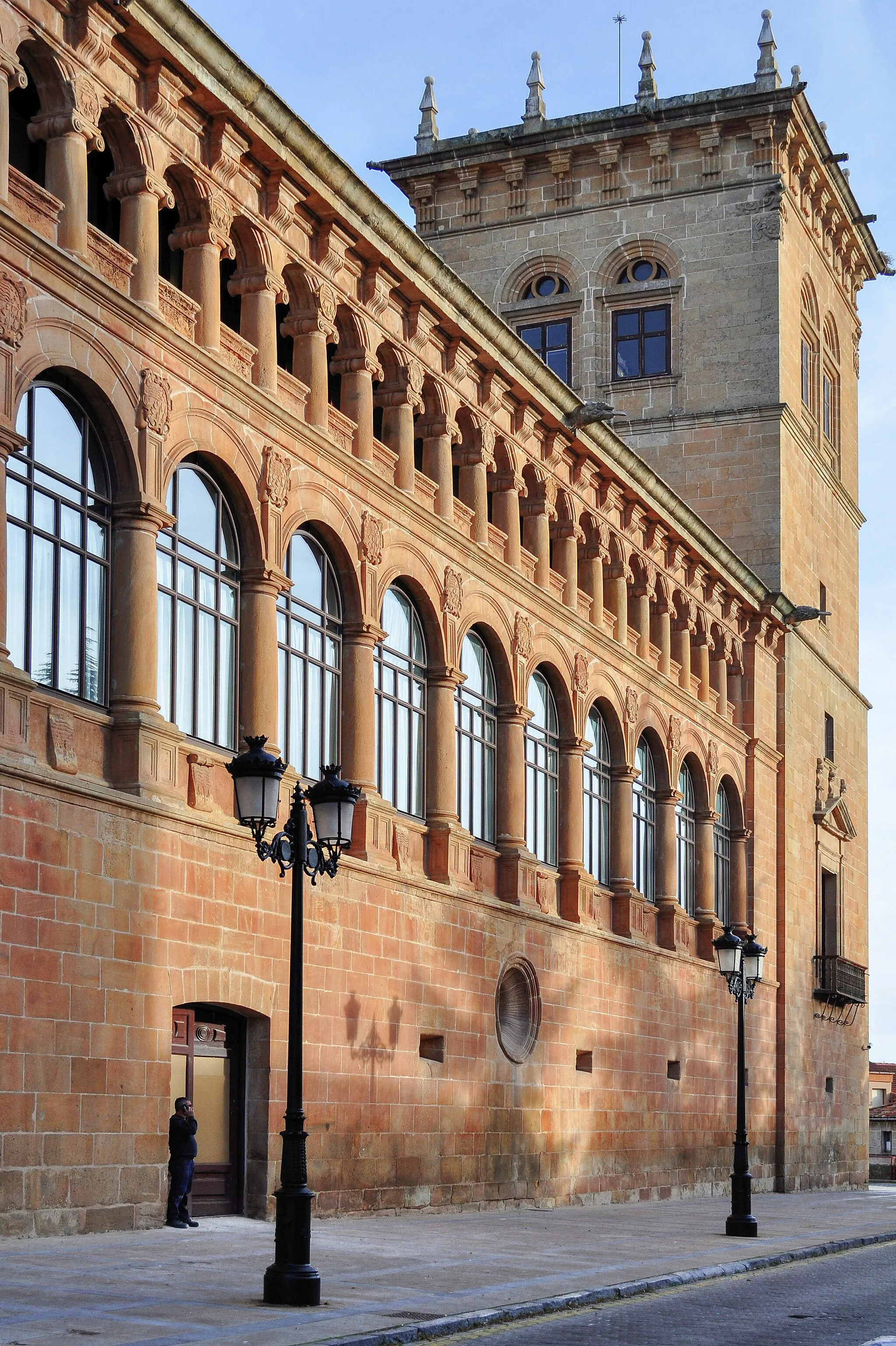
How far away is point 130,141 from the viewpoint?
21.6 m

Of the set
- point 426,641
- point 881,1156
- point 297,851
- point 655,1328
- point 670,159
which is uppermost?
point 670,159

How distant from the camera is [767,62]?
161 ft

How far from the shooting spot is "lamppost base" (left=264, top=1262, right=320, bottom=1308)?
13758 millimetres

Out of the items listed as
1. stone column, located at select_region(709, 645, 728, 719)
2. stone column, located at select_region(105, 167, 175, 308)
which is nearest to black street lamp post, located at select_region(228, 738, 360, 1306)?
stone column, located at select_region(105, 167, 175, 308)

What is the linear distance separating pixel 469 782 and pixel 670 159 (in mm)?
24679

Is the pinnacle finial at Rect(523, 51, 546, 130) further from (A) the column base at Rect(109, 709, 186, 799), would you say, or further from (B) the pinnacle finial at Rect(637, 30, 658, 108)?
(A) the column base at Rect(109, 709, 186, 799)

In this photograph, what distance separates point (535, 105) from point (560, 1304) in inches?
1581

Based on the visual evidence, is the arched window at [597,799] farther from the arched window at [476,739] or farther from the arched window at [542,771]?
the arched window at [476,739]

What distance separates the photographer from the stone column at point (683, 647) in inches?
1598

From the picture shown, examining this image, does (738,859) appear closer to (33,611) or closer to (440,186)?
(440,186)

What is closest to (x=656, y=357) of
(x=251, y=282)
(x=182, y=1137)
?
(x=251, y=282)

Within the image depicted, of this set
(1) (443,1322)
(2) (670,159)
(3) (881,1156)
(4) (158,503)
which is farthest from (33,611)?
(3) (881,1156)

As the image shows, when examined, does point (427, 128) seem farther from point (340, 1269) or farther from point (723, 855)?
point (340, 1269)

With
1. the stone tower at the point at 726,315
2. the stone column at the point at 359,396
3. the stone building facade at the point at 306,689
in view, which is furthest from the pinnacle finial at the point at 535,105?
the stone column at the point at 359,396
